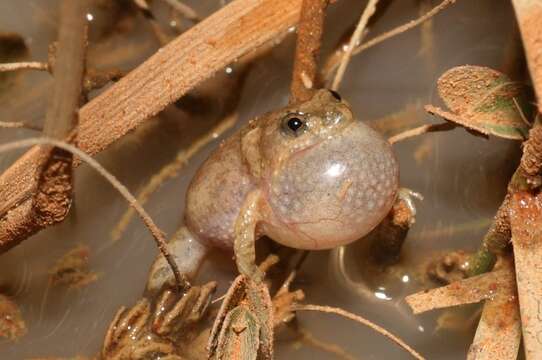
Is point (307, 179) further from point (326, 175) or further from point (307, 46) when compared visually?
point (307, 46)

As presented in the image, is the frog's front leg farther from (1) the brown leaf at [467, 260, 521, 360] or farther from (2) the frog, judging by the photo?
(1) the brown leaf at [467, 260, 521, 360]

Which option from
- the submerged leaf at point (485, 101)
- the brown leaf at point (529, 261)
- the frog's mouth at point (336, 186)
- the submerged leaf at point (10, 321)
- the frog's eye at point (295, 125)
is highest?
the submerged leaf at point (10, 321)

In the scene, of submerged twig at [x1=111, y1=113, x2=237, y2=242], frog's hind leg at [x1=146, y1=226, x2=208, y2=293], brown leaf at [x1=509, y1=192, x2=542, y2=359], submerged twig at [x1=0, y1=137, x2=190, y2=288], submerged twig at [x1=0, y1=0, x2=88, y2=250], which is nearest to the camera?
submerged twig at [x1=0, y1=0, x2=88, y2=250]

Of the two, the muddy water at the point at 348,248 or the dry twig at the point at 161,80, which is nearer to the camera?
the dry twig at the point at 161,80

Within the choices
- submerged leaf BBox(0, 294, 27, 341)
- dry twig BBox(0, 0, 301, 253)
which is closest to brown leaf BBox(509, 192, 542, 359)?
dry twig BBox(0, 0, 301, 253)

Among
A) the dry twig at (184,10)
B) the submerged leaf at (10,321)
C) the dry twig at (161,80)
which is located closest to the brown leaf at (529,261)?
the dry twig at (161,80)

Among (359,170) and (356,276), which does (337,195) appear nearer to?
(359,170)

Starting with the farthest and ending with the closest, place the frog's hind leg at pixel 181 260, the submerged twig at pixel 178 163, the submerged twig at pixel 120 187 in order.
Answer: the submerged twig at pixel 178 163 < the frog's hind leg at pixel 181 260 < the submerged twig at pixel 120 187

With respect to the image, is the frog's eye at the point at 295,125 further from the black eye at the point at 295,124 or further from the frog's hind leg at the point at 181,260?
the frog's hind leg at the point at 181,260
